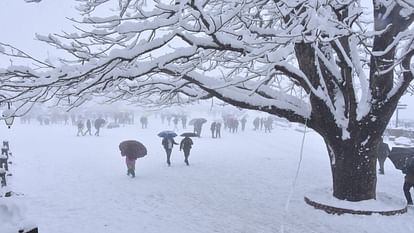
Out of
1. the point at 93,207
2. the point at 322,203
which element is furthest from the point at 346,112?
the point at 93,207

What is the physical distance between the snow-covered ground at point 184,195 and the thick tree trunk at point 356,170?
0.83 m

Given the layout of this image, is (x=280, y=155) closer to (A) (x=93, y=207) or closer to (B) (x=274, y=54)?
(A) (x=93, y=207)

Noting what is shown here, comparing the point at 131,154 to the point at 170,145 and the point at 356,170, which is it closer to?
the point at 170,145

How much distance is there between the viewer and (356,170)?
8844mm

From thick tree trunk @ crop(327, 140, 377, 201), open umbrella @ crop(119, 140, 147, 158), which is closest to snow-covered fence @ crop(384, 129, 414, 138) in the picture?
thick tree trunk @ crop(327, 140, 377, 201)

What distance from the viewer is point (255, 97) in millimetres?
8719

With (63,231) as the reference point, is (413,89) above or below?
above

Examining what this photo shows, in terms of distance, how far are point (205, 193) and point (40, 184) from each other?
4.97 metres

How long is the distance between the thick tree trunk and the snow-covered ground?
826mm

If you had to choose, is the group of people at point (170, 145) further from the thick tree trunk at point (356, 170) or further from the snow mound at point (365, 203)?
the thick tree trunk at point (356, 170)

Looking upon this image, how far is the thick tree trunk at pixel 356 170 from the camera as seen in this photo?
29.0 ft

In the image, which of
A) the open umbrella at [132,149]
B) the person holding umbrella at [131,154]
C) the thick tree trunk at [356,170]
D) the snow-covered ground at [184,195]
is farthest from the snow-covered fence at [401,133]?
the person holding umbrella at [131,154]

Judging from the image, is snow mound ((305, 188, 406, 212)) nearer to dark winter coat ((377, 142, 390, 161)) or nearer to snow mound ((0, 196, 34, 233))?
dark winter coat ((377, 142, 390, 161))

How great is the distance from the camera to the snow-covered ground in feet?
24.7
